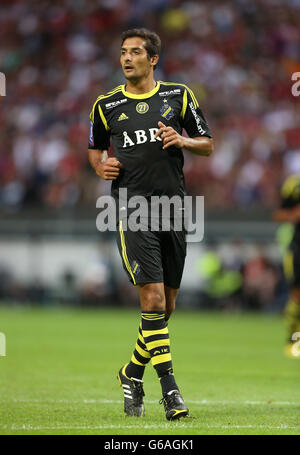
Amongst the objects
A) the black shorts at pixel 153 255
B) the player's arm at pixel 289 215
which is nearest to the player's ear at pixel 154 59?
the black shorts at pixel 153 255

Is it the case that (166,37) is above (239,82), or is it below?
above

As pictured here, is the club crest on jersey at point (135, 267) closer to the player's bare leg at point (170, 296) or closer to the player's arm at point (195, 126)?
the player's bare leg at point (170, 296)

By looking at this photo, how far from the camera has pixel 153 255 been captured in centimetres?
586

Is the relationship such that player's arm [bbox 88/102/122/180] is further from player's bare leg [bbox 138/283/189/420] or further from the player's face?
player's bare leg [bbox 138/283/189/420]

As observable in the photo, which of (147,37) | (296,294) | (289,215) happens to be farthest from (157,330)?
(296,294)

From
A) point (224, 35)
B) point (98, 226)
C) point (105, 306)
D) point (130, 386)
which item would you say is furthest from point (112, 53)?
point (130, 386)

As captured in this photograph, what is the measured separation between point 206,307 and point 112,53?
24.4ft

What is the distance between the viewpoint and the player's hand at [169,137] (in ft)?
19.1

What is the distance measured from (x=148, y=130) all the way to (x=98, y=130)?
48cm

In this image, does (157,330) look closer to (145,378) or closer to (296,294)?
(145,378)

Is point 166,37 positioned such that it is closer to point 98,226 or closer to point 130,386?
point 98,226

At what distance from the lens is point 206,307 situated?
20.0 metres

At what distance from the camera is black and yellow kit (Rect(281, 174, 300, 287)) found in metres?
11.1
